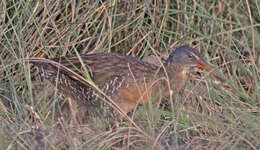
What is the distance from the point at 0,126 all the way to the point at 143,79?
4.24 ft

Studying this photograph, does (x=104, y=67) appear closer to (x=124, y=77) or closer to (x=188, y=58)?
(x=124, y=77)

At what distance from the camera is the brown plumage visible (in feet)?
14.9

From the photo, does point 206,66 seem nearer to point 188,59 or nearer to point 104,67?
point 188,59

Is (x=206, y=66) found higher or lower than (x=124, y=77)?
higher

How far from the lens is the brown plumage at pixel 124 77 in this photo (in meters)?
4.54

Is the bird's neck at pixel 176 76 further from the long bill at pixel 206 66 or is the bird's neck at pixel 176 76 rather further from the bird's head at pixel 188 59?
the long bill at pixel 206 66

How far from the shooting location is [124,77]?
15.1ft

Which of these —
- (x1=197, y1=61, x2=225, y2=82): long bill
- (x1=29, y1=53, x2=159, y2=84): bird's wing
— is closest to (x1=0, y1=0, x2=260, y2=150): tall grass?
(x1=197, y1=61, x2=225, y2=82): long bill

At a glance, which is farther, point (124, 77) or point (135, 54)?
point (135, 54)

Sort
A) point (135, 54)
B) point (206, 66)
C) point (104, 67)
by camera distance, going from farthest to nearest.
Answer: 1. point (135, 54)
2. point (104, 67)
3. point (206, 66)

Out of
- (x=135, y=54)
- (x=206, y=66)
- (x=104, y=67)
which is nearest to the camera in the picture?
(x=206, y=66)

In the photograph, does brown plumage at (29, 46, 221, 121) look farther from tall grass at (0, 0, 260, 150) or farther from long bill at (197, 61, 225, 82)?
tall grass at (0, 0, 260, 150)

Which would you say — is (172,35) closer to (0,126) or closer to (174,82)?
(174,82)

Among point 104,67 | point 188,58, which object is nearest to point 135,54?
point 104,67
